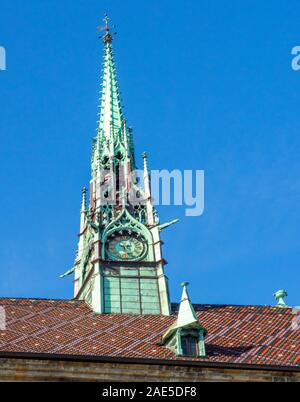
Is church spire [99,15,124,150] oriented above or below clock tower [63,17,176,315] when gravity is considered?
above

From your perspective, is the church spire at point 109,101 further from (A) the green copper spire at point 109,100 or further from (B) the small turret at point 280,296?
(B) the small turret at point 280,296

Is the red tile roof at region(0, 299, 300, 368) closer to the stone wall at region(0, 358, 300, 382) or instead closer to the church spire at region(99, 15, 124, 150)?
the stone wall at region(0, 358, 300, 382)

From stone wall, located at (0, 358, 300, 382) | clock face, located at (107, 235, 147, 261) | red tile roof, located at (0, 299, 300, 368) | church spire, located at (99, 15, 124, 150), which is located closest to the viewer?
stone wall, located at (0, 358, 300, 382)

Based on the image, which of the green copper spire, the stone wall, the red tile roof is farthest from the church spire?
the stone wall

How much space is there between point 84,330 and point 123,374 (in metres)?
4.42

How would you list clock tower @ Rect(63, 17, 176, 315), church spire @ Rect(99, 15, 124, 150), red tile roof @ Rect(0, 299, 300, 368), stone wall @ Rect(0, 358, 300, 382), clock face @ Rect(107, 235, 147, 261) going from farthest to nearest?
church spire @ Rect(99, 15, 124, 150)
clock face @ Rect(107, 235, 147, 261)
clock tower @ Rect(63, 17, 176, 315)
red tile roof @ Rect(0, 299, 300, 368)
stone wall @ Rect(0, 358, 300, 382)

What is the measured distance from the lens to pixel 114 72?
4147 centimetres

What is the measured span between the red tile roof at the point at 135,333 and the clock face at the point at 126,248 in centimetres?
236

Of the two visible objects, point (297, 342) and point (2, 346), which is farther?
point (297, 342)

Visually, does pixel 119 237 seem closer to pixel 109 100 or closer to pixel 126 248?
pixel 126 248

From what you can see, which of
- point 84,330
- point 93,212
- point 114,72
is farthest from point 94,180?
point 84,330

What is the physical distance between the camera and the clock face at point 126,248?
3250 cm

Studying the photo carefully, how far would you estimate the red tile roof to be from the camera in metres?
25.2
